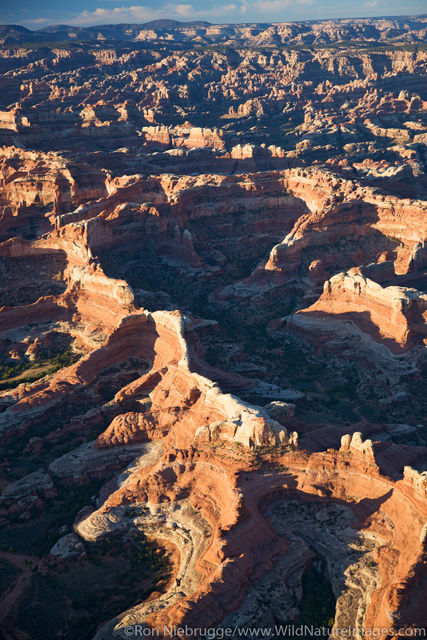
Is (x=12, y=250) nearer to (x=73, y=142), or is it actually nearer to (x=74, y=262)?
(x=74, y=262)

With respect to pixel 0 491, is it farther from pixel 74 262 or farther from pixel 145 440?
pixel 74 262

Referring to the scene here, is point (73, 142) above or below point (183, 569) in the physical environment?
above

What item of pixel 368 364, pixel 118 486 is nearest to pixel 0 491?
pixel 118 486

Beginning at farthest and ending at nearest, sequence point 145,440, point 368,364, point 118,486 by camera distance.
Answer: point 368,364
point 145,440
point 118,486

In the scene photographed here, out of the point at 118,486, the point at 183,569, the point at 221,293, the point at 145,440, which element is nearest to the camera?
the point at 183,569

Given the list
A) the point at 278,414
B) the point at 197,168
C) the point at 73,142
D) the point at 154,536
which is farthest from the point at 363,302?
the point at 73,142

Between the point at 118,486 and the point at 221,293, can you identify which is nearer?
the point at 118,486
